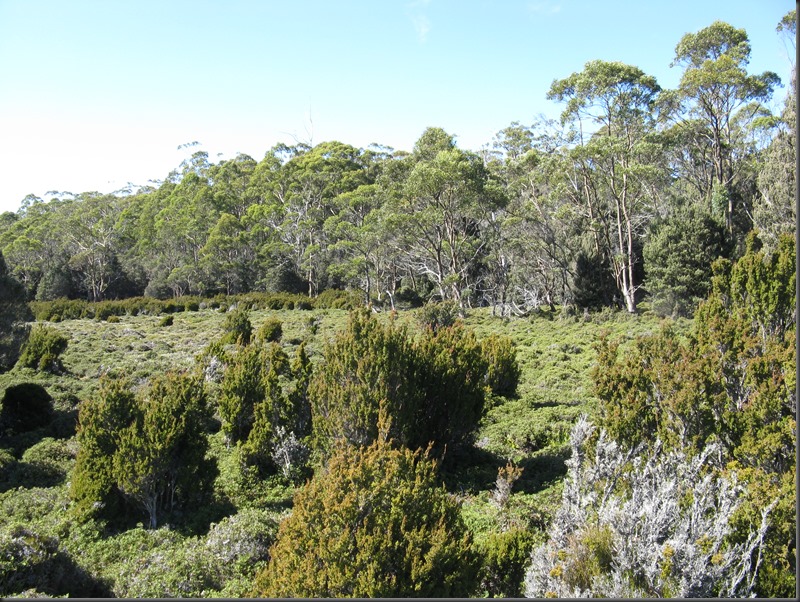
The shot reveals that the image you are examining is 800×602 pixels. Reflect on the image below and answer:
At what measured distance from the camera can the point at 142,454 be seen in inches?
360

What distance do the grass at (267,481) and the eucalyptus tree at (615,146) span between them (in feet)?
18.6

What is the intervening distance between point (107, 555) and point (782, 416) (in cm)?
923

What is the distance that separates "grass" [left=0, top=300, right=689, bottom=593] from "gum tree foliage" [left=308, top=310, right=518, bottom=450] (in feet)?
2.93

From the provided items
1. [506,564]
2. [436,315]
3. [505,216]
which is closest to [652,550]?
[506,564]

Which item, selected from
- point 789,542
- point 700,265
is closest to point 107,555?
point 789,542

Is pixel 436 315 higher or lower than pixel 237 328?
higher

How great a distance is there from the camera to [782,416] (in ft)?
23.2

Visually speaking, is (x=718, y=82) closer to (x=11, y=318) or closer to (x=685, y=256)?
(x=685, y=256)

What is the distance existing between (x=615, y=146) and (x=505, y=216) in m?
9.52

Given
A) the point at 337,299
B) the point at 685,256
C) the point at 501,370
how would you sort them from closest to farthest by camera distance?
the point at 501,370 < the point at 685,256 < the point at 337,299

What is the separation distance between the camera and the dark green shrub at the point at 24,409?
14195 millimetres

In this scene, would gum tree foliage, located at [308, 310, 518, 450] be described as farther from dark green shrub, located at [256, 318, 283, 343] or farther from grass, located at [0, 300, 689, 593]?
dark green shrub, located at [256, 318, 283, 343]

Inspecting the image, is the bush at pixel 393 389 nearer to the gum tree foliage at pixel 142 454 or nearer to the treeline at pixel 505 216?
the gum tree foliage at pixel 142 454

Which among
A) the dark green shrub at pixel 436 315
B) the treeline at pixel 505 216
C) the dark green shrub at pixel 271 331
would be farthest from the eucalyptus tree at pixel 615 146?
the dark green shrub at pixel 271 331
